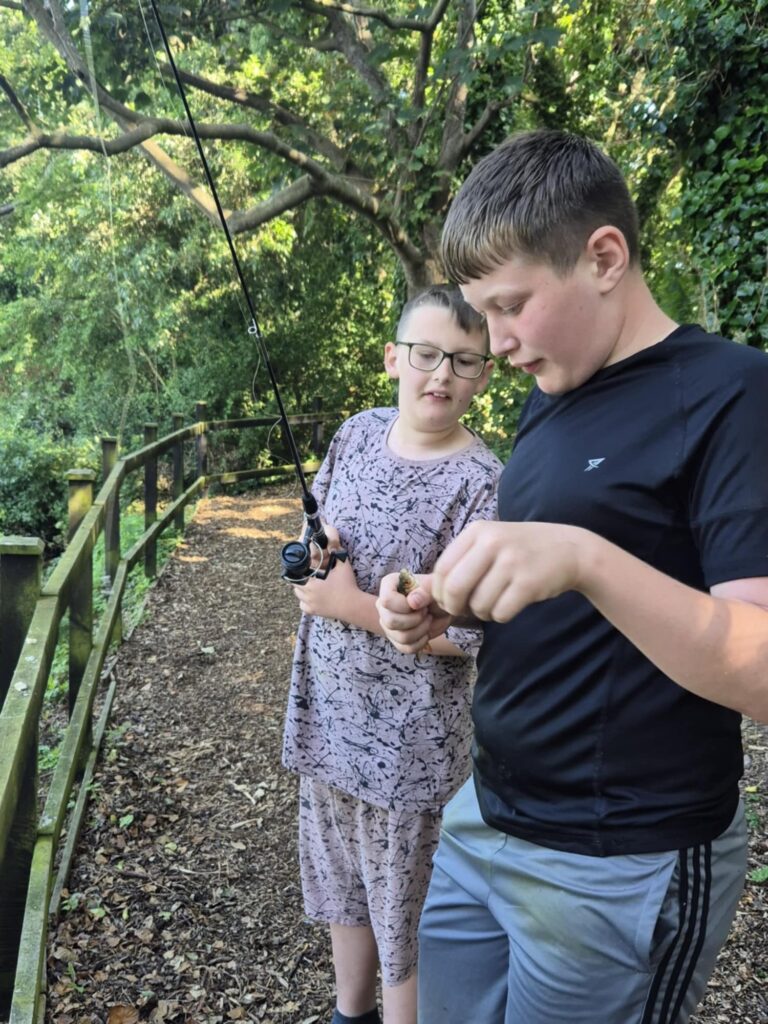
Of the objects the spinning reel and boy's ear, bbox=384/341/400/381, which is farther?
boy's ear, bbox=384/341/400/381

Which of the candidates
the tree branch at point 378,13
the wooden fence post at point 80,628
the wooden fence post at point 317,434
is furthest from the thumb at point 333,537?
the wooden fence post at point 317,434

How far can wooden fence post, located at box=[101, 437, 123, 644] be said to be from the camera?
457 cm

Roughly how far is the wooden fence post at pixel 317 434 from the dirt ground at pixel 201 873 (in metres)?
6.45

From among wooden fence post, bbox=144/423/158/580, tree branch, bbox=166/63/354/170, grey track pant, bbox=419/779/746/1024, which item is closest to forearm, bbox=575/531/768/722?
grey track pant, bbox=419/779/746/1024

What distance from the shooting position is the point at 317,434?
37.0 ft

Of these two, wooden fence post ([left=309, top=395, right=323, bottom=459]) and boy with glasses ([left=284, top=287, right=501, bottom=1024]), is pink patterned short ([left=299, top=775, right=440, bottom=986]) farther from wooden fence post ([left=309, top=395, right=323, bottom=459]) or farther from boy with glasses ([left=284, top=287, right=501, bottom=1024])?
wooden fence post ([left=309, top=395, right=323, bottom=459])

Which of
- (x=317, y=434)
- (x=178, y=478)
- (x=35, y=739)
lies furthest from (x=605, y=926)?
(x=317, y=434)

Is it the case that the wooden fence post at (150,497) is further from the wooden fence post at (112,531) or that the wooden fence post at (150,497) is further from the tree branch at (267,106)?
the tree branch at (267,106)

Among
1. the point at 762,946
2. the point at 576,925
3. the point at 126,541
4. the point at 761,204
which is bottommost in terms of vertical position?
the point at 126,541

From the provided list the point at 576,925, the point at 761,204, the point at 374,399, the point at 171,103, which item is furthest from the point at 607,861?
the point at 374,399

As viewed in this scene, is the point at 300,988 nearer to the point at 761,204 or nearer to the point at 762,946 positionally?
the point at 762,946

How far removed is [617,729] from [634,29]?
6848 millimetres

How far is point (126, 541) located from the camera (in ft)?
25.7

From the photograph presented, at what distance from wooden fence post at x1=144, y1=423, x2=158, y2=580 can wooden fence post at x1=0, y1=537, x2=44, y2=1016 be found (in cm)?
379
